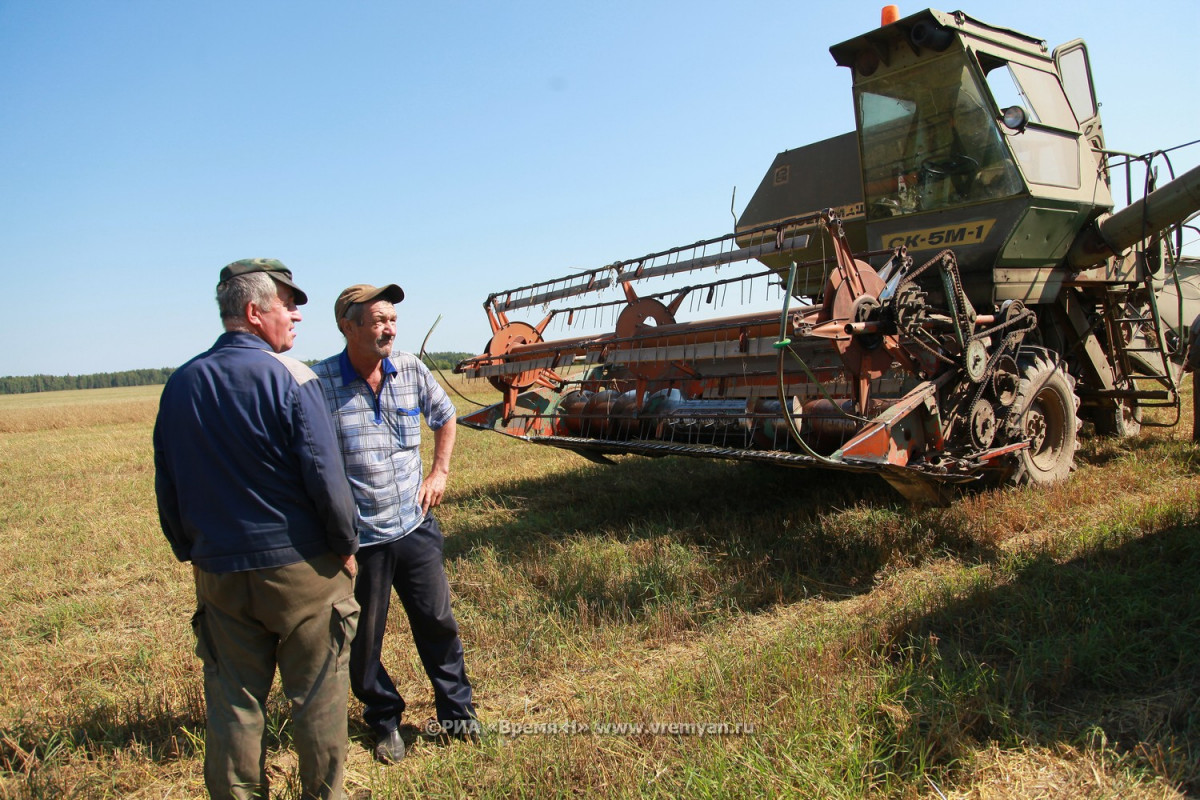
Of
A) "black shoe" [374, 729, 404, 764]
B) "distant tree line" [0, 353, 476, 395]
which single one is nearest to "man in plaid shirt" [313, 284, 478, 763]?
"black shoe" [374, 729, 404, 764]

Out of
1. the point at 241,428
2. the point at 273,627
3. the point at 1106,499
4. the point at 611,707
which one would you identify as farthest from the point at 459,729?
the point at 1106,499

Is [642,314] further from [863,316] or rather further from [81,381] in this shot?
[81,381]

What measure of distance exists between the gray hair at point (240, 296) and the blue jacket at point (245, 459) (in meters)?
0.05

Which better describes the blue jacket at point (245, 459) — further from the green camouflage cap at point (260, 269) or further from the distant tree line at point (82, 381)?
the distant tree line at point (82, 381)

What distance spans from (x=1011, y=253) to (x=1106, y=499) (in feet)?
5.76

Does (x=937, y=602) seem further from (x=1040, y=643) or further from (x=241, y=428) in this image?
(x=241, y=428)

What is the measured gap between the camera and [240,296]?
2.27 m

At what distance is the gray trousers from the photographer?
2164 millimetres

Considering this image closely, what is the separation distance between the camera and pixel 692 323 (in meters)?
5.16

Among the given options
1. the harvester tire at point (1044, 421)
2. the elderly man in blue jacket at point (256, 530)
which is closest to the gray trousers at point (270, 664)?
the elderly man in blue jacket at point (256, 530)

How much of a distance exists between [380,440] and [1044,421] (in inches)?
186

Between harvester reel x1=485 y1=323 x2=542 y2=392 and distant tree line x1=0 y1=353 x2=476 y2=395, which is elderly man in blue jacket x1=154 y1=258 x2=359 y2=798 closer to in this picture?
harvester reel x1=485 y1=323 x2=542 y2=392

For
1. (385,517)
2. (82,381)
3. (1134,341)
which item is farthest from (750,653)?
(82,381)

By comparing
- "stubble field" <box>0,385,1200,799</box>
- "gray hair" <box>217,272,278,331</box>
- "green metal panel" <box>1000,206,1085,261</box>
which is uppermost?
"green metal panel" <box>1000,206,1085,261</box>
